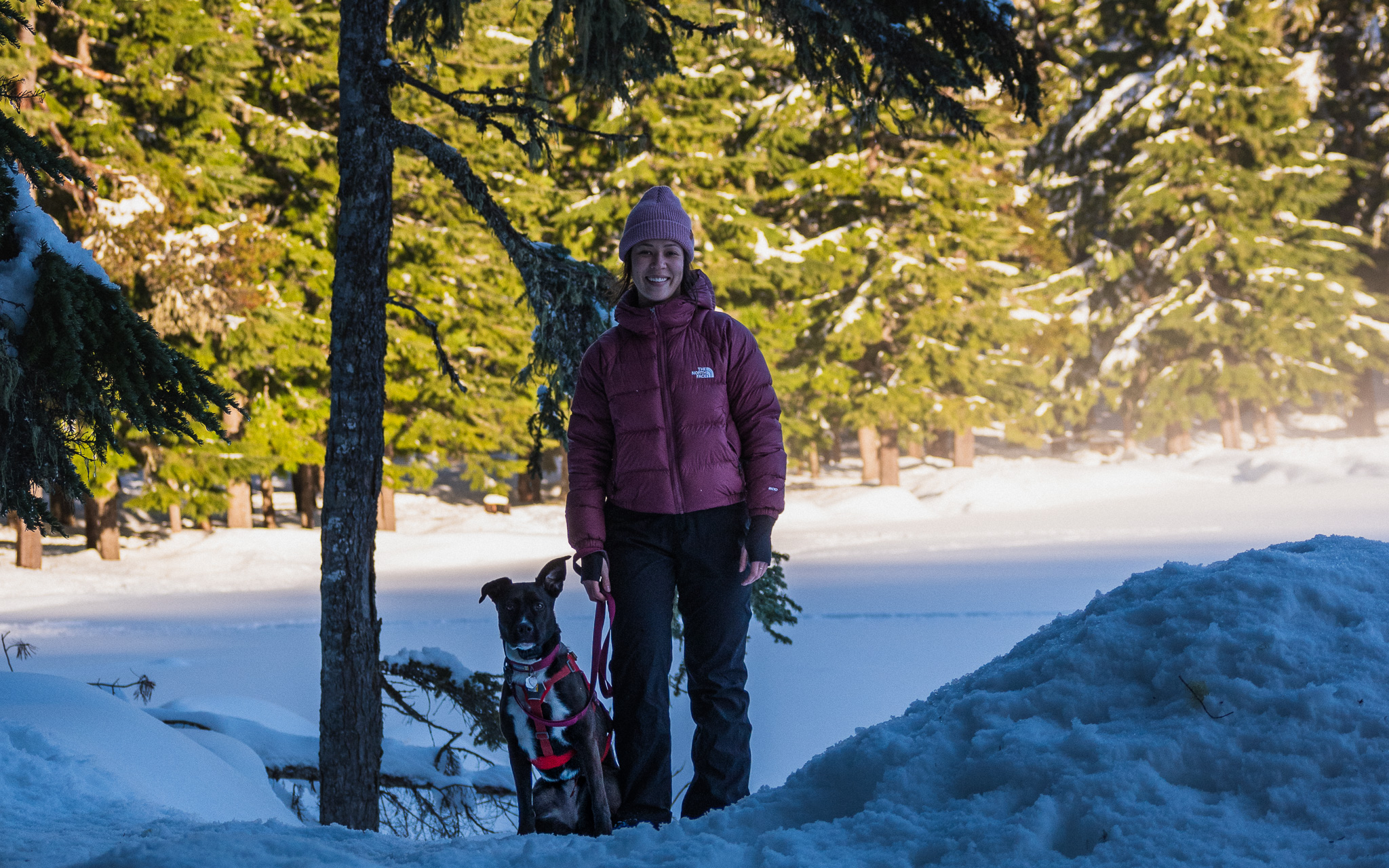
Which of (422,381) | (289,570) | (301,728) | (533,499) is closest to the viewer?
(301,728)

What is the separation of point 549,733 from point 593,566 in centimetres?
60

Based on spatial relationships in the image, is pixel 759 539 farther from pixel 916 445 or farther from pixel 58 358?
pixel 916 445

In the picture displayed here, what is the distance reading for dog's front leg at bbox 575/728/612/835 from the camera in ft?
11.0

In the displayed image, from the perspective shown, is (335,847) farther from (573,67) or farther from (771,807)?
(573,67)

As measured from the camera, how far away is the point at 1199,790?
2.29 m

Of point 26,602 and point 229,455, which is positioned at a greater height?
point 229,455

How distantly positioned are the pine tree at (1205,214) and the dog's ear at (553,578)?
99.1 feet

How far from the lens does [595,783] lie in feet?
11.1

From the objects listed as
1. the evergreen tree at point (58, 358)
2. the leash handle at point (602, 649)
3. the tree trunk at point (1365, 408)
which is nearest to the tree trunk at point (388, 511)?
the evergreen tree at point (58, 358)

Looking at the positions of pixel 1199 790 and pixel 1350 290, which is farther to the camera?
pixel 1350 290

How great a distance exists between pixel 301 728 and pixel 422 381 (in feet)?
52.4

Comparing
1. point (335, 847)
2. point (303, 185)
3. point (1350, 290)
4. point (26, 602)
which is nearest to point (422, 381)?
point (303, 185)

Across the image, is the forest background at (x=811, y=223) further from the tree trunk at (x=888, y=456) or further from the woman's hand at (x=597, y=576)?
the woman's hand at (x=597, y=576)

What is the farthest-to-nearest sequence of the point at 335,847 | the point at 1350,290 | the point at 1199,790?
the point at 1350,290
the point at 335,847
the point at 1199,790
